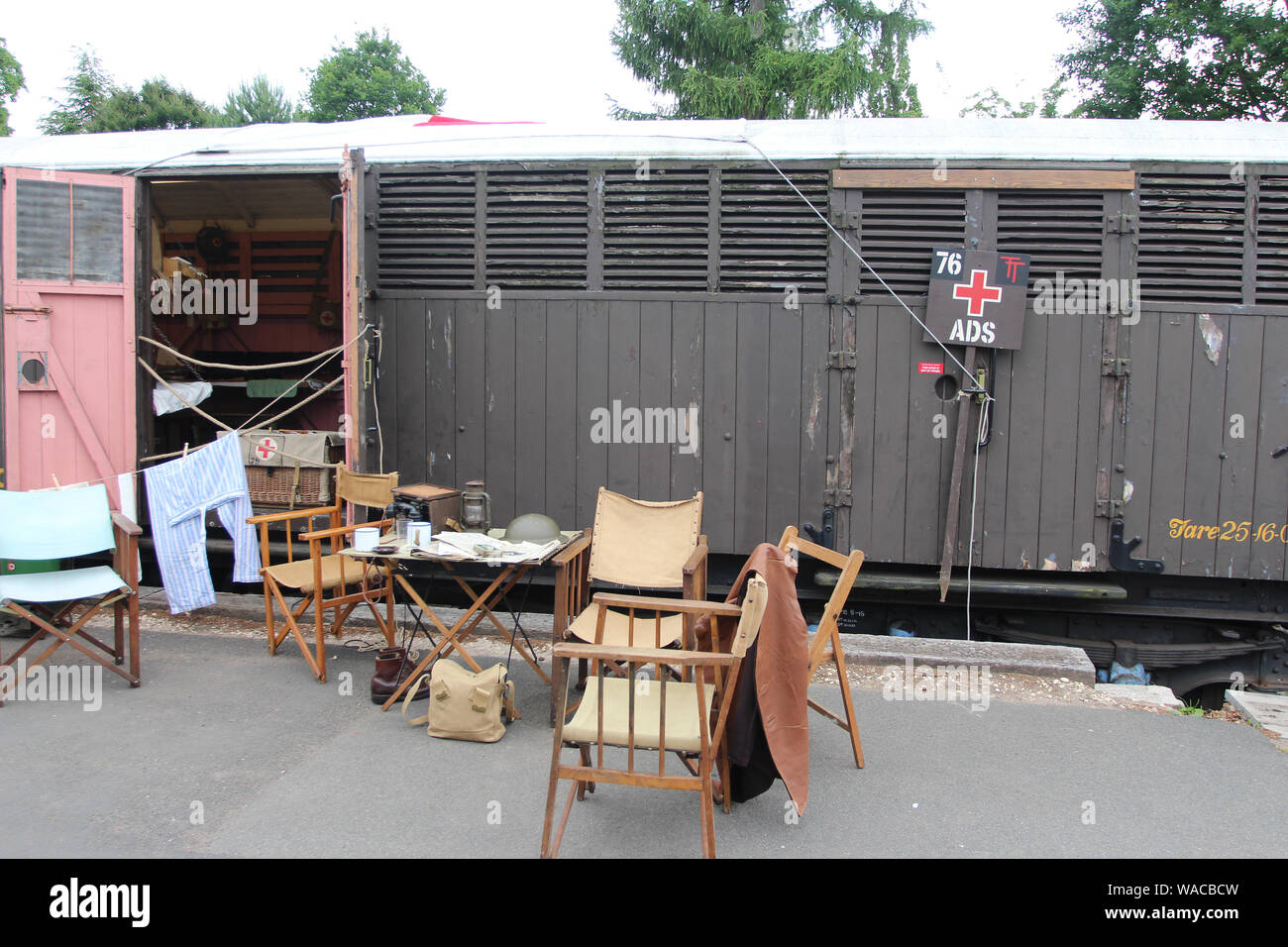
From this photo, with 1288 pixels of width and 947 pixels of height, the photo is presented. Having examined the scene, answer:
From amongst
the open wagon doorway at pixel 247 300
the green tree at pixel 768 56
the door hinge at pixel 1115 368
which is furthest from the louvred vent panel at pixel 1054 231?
the green tree at pixel 768 56

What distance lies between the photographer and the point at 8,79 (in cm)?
2352

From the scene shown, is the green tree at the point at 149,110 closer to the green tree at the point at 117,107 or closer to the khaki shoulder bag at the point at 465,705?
the green tree at the point at 117,107

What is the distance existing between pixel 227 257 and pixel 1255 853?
921 centimetres

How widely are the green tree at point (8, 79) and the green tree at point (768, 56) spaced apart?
1852 cm

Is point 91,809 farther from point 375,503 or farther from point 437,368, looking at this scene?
point 437,368

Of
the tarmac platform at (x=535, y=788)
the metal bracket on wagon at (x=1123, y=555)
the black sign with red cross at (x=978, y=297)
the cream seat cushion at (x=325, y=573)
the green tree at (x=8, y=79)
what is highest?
the green tree at (x=8, y=79)

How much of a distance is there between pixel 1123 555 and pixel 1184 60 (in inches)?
586

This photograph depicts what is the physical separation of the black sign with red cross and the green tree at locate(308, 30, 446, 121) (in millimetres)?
26080

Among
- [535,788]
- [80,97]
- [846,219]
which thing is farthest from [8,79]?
[535,788]

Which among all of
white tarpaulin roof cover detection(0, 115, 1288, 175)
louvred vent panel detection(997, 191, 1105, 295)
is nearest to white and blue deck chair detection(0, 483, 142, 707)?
white tarpaulin roof cover detection(0, 115, 1288, 175)

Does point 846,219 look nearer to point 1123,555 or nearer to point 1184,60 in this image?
point 1123,555

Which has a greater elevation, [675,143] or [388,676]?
[675,143]

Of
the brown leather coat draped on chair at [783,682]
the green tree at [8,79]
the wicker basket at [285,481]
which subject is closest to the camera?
the brown leather coat draped on chair at [783,682]

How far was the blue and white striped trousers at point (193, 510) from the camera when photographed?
17.0ft
